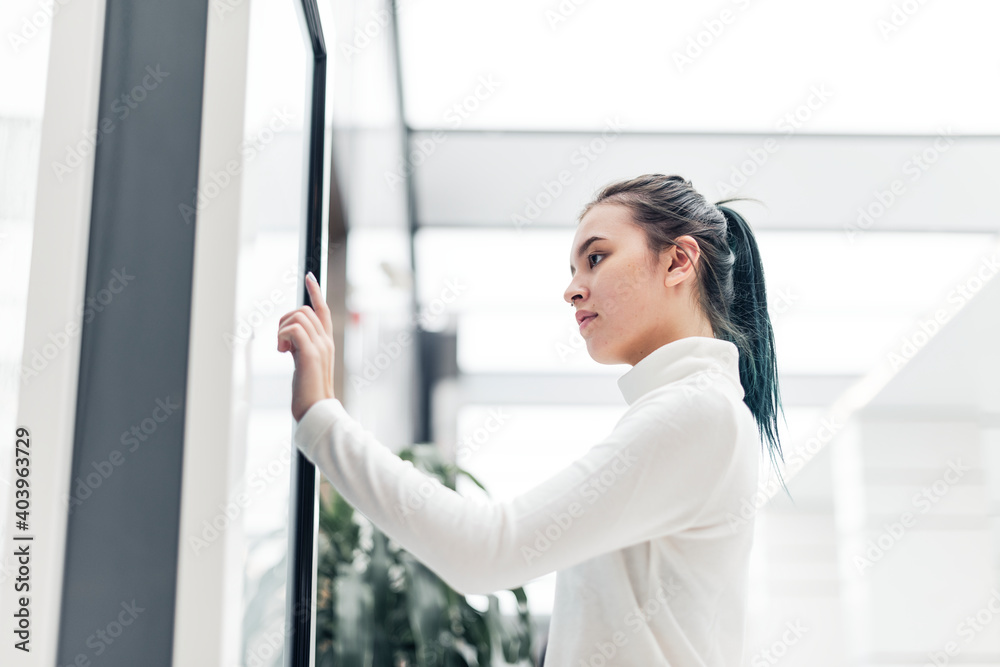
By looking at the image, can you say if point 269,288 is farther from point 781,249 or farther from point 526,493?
point 781,249

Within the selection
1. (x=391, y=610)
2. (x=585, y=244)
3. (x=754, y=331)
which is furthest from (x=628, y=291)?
(x=391, y=610)

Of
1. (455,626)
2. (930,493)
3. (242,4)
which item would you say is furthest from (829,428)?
(242,4)

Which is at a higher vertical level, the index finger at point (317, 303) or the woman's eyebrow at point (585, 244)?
the woman's eyebrow at point (585, 244)

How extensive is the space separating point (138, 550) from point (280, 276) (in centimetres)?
29

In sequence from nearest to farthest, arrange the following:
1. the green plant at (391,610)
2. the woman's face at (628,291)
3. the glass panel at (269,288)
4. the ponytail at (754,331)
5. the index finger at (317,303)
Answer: the glass panel at (269,288)
the index finger at (317,303)
the woman's face at (628,291)
the ponytail at (754,331)
the green plant at (391,610)

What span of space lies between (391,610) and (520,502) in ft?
3.47

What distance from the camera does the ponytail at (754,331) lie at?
3.27ft

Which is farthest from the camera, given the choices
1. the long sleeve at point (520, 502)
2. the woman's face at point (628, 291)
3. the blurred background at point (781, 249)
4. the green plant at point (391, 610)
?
the blurred background at point (781, 249)

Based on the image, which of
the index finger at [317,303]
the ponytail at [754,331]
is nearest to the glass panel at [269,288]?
the index finger at [317,303]

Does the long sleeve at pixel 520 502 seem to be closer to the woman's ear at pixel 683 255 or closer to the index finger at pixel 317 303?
the index finger at pixel 317 303

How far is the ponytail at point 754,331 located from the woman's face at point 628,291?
12 cm

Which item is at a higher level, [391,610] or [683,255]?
[683,255]

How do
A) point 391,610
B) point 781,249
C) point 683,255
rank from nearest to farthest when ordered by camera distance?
point 683,255
point 391,610
point 781,249

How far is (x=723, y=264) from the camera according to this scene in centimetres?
96
